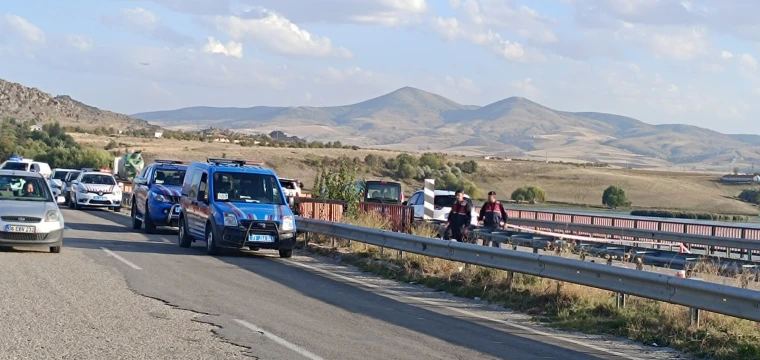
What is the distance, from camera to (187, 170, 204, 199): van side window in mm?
21375

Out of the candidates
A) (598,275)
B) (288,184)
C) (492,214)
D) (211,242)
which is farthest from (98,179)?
(598,275)

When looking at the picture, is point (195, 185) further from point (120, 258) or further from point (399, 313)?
point (399, 313)

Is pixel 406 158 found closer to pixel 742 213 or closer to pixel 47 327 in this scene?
pixel 742 213

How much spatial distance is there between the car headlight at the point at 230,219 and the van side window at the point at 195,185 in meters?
1.83

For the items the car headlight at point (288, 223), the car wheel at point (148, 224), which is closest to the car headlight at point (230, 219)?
the car headlight at point (288, 223)

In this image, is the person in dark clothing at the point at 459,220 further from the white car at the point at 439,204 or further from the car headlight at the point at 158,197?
the white car at the point at 439,204

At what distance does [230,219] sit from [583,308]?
853 cm

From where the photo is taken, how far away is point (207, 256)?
19781 mm

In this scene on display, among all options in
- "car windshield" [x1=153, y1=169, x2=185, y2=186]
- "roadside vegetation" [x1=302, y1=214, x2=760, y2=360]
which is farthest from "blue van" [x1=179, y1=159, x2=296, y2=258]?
"car windshield" [x1=153, y1=169, x2=185, y2=186]

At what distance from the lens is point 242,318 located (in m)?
11.7

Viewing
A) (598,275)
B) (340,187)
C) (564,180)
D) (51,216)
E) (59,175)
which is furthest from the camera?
(564,180)

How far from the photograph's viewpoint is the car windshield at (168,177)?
2670 cm

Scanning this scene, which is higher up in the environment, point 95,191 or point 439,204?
point 439,204

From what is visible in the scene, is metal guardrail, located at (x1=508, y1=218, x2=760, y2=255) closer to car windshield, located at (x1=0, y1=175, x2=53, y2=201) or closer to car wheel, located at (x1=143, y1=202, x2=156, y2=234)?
car wheel, located at (x1=143, y1=202, x2=156, y2=234)
